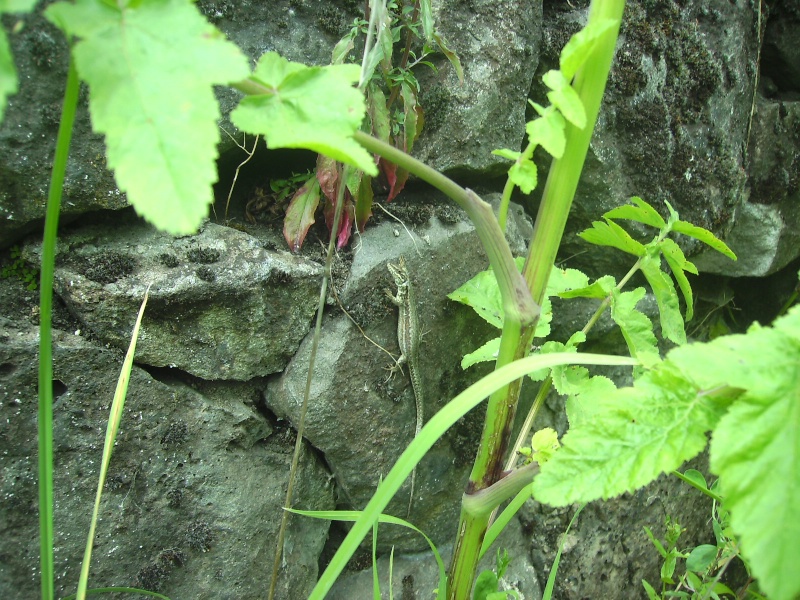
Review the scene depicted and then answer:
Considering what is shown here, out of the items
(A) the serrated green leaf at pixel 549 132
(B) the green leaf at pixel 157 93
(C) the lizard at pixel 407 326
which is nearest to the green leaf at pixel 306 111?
(B) the green leaf at pixel 157 93

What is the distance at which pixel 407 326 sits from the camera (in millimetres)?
1904

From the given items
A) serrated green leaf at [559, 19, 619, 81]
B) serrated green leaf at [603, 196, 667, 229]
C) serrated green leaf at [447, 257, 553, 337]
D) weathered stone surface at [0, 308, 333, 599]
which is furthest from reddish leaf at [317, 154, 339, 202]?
serrated green leaf at [559, 19, 619, 81]

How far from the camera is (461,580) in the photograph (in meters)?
1.07

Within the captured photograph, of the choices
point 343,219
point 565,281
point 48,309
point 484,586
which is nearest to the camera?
point 48,309

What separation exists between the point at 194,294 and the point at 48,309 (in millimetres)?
919

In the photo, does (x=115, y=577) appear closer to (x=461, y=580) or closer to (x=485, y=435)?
(x=461, y=580)

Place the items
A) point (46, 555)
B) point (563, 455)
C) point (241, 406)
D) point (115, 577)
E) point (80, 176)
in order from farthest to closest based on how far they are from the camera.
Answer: point (241, 406) < point (115, 577) < point (80, 176) < point (46, 555) < point (563, 455)

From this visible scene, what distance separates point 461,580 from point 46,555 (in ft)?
2.35

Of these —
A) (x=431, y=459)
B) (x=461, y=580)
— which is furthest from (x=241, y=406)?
(x=461, y=580)

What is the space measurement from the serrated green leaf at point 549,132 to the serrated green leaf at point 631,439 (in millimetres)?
307

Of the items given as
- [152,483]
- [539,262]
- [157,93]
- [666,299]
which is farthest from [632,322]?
[152,483]

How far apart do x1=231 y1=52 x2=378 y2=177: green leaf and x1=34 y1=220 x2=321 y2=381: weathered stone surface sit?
110 centimetres

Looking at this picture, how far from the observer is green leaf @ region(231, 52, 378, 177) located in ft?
1.87

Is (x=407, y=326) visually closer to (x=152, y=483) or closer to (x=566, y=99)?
(x=152, y=483)
